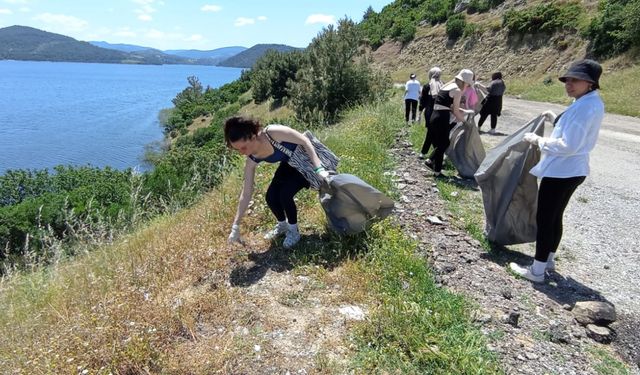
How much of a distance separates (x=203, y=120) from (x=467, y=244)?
6852cm

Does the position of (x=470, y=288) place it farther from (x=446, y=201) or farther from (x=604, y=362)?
(x=446, y=201)

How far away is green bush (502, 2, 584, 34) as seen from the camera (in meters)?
26.7

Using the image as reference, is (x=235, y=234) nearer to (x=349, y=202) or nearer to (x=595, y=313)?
(x=349, y=202)

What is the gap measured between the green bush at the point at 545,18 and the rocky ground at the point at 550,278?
24.0 meters

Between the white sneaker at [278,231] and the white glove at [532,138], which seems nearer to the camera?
the white glove at [532,138]

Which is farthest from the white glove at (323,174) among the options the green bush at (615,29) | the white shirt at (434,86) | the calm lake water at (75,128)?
the calm lake water at (75,128)

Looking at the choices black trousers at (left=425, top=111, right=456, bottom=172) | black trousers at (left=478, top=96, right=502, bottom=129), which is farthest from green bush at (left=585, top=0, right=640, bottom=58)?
black trousers at (left=425, top=111, right=456, bottom=172)

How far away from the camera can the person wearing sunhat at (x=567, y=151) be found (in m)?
3.54

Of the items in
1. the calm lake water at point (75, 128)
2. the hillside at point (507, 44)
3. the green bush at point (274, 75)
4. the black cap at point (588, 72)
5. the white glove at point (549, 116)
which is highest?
the hillside at point (507, 44)

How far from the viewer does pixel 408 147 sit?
9070mm

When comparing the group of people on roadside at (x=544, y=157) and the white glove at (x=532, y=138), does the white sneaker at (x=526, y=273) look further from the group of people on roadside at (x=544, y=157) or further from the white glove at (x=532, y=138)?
the white glove at (x=532, y=138)

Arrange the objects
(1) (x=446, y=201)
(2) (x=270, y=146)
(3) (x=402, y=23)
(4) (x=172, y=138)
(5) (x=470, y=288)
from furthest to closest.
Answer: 1. (4) (x=172, y=138)
2. (3) (x=402, y=23)
3. (1) (x=446, y=201)
4. (2) (x=270, y=146)
5. (5) (x=470, y=288)

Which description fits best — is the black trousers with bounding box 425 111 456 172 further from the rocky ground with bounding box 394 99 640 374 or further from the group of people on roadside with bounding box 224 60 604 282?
the group of people on roadside with bounding box 224 60 604 282

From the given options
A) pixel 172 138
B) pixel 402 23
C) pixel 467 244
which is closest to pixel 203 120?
pixel 172 138
